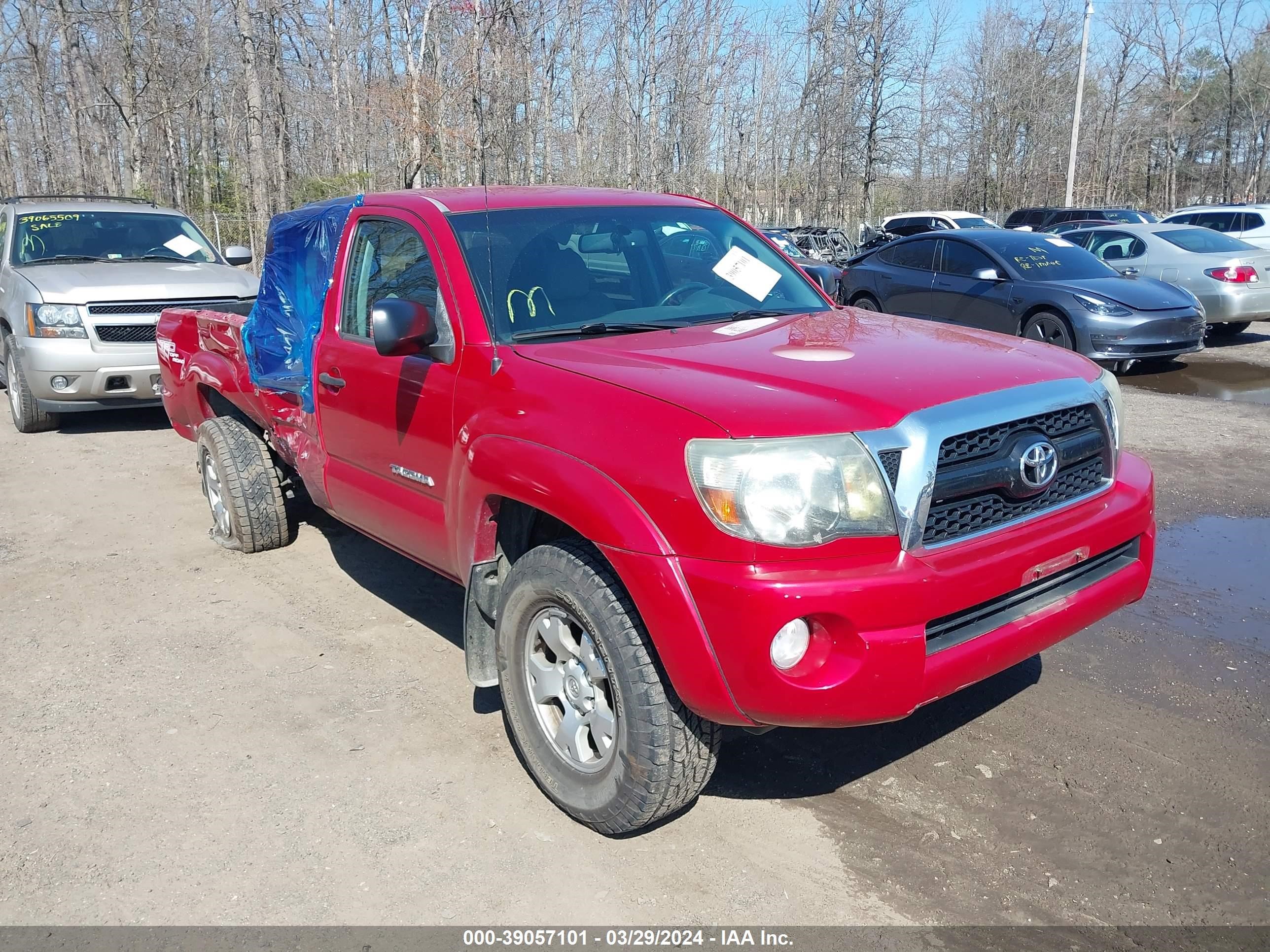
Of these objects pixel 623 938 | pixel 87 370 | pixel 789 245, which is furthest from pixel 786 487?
pixel 789 245

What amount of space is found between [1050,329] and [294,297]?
26.9ft

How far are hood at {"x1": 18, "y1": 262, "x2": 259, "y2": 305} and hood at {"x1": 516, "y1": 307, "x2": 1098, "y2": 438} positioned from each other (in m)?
5.92

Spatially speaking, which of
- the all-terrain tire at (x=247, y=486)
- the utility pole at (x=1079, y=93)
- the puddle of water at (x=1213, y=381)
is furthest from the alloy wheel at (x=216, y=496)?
the utility pole at (x=1079, y=93)

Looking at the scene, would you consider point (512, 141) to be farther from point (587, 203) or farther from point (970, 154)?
point (970, 154)

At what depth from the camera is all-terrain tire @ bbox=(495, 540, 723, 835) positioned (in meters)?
2.78

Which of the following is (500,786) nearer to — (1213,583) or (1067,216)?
(1213,583)

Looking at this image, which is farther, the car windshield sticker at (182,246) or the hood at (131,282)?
the car windshield sticker at (182,246)

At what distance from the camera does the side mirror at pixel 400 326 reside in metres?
3.43

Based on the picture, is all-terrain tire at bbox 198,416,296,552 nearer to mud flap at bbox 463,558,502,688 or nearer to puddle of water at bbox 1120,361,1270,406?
mud flap at bbox 463,558,502,688

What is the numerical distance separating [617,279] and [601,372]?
3.31 feet

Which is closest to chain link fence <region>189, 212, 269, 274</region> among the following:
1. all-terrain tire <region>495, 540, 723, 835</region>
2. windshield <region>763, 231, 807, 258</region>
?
windshield <region>763, 231, 807, 258</region>

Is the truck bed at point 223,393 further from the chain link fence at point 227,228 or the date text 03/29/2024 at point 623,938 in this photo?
the chain link fence at point 227,228

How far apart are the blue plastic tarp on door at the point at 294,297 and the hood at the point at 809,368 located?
172 centimetres

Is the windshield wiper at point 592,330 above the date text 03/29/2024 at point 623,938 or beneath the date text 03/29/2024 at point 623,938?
above
